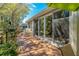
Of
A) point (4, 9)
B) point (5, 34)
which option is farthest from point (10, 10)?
point (5, 34)

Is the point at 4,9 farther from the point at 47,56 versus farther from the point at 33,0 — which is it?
the point at 47,56

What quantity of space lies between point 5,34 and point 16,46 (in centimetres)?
18

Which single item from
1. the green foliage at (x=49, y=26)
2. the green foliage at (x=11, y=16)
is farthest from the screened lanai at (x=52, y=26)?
the green foliage at (x=11, y=16)

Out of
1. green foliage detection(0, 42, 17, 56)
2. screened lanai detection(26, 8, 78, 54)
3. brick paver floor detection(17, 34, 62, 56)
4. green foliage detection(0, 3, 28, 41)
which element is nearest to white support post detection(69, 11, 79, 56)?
screened lanai detection(26, 8, 78, 54)

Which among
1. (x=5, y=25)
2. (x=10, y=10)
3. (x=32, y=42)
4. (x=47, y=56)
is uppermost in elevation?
(x=10, y=10)

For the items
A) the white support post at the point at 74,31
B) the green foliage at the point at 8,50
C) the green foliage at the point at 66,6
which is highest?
the green foliage at the point at 66,6

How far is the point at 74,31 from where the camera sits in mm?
2467

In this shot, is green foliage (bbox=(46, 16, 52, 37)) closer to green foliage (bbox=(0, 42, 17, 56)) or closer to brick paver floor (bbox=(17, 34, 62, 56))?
brick paver floor (bbox=(17, 34, 62, 56))

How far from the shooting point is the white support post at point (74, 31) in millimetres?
2463

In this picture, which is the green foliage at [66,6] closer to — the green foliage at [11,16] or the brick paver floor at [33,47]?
the green foliage at [11,16]

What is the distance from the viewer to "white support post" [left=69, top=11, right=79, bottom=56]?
246cm

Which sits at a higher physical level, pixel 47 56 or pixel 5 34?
pixel 5 34

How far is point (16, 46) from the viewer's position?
8.33ft

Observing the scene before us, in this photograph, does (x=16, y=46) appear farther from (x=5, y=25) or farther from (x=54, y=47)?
(x=54, y=47)
